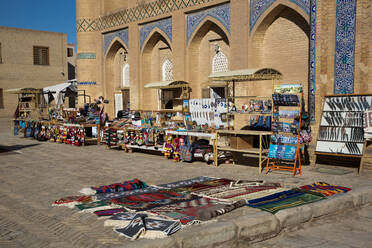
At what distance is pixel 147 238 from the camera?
4012 mm

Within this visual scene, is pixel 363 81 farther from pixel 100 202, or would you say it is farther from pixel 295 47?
pixel 100 202

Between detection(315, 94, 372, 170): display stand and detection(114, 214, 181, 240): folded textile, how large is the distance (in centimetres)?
499

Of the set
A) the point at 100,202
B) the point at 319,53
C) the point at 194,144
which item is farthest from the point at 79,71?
the point at 100,202

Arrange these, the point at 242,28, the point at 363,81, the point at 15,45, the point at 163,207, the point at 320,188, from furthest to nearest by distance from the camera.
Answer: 1. the point at 15,45
2. the point at 242,28
3. the point at 363,81
4. the point at 320,188
5. the point at 163,207

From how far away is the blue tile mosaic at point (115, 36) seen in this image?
1808cm

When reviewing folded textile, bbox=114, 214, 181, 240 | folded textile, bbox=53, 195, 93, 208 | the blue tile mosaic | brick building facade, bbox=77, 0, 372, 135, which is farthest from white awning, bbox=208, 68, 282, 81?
the blue tile mosaic

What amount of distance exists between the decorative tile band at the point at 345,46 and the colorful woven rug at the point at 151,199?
18.1ft

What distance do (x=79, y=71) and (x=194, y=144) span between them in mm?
12239

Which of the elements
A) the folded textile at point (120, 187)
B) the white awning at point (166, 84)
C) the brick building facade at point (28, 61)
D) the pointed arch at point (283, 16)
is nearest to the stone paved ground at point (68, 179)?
the folded textile at point (120, 187)

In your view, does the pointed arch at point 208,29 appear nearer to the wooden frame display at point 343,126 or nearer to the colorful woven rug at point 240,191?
the wooden frame display at point 343,126

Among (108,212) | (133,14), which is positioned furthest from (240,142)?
(133,14)

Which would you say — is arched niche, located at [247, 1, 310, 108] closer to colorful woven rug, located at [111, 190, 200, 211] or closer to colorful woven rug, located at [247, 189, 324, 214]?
colorful woven rug, located at [247, 189, 324, 214]

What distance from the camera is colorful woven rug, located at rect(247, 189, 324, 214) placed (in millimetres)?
4996

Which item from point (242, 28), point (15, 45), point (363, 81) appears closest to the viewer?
point (363, 81)
